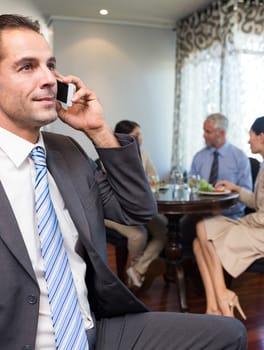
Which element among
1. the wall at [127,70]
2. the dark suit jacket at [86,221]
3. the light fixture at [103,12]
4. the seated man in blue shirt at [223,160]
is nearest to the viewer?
the dark suit jacket at [86,221]

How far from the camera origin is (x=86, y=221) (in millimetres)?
1087

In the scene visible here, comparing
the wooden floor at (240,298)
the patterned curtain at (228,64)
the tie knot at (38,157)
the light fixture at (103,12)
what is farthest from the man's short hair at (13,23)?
the light fixture at (103,12)

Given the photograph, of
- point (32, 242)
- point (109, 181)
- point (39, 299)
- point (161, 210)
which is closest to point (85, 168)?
point (109, 181)

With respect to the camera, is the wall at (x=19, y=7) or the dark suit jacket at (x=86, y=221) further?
the wall at (x=19, y=7)

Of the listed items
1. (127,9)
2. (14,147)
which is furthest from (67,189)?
(127,9)

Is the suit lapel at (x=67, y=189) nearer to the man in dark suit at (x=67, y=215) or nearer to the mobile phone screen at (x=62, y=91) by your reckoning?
the man in dark suit at (x=67, y=215)

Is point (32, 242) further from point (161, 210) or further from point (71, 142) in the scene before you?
point (161, 210)

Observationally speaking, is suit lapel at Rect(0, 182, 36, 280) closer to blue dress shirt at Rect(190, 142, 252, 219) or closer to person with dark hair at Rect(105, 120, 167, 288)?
person with dark hair at Rect(105, 120, 167, 288)

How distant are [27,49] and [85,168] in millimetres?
387

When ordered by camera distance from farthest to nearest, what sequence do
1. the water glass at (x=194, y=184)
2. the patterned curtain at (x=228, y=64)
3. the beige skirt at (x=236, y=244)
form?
the patterned curtain at (x=228, y=64), the water glass at (x=194, y=184), the beige skirt at (x=236, y=244)

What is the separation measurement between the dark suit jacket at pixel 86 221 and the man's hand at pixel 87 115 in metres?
0.04

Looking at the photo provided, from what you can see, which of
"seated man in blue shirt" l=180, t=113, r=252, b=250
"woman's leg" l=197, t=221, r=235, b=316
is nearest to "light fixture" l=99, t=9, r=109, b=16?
"seated man in blue shirt" l=180, t=113, r=252, b=250

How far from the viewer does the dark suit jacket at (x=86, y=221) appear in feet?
2.88

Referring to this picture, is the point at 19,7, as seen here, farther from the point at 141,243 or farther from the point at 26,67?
the point at 26,67
